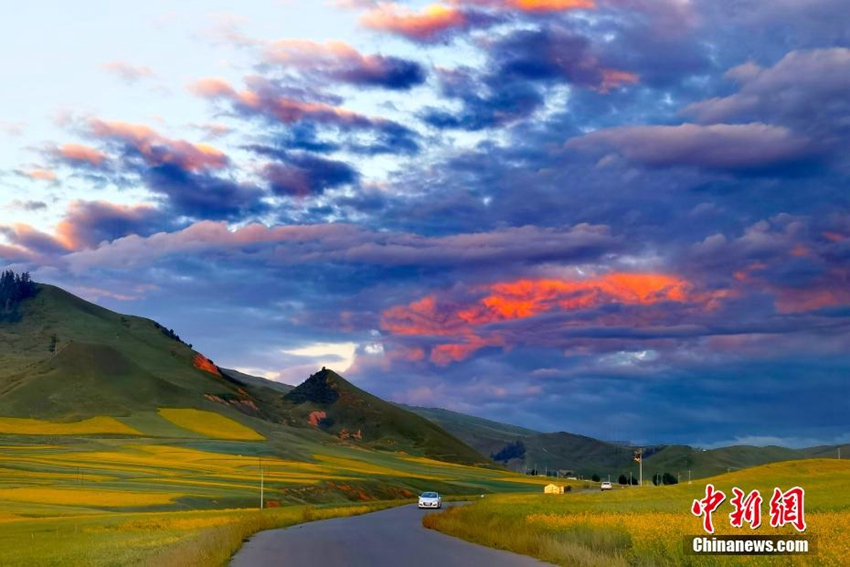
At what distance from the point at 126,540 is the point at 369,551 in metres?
23.7

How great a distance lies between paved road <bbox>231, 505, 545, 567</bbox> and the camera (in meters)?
34.8

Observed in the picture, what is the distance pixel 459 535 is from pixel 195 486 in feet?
345

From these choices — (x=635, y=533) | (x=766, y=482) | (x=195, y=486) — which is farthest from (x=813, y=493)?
(x=195, y=486)

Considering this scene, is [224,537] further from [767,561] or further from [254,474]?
[254,474]

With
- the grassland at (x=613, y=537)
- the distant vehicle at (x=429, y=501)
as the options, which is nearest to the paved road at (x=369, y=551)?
the grassland at (x=613, y=537)

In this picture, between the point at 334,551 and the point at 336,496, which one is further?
the point at 336,496

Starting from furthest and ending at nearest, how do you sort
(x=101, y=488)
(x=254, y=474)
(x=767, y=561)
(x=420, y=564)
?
(x=254, y=474) < (x=101, y=488) < (x=420, y=564) < (x=767, y=561)

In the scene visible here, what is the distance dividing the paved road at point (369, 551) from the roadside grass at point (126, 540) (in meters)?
1.57

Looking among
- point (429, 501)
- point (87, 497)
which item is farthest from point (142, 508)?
point (429, 501)

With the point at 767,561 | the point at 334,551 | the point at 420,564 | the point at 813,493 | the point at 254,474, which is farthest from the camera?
the point at 254,474

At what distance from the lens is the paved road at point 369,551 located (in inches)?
1372

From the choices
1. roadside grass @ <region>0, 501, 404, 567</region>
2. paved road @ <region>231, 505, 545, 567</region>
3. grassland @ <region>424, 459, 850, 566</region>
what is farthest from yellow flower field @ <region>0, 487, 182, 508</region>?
paved road @ <region>231, 505, 545, 567</region>

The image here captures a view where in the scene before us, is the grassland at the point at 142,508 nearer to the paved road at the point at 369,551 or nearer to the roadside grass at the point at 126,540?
the roadside grass at the point at 126,540

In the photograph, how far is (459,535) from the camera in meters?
53.2
